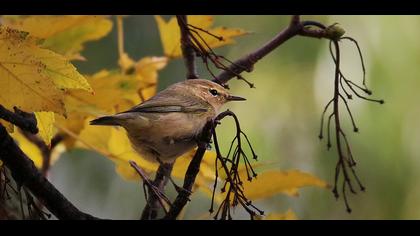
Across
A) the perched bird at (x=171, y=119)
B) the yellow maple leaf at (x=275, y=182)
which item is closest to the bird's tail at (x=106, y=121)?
the perched bird at (x=171, y=119)

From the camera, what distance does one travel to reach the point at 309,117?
10.3 feet

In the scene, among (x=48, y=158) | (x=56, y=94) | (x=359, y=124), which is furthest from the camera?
(x=359, y=124)

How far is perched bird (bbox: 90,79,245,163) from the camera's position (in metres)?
1.08

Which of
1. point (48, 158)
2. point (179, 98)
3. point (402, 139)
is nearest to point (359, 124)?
point (402, 139)

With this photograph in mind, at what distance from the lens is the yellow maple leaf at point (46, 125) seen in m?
0.71

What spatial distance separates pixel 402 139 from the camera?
261cm

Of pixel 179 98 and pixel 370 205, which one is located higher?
pixel 179 98

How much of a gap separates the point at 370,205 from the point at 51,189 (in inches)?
100

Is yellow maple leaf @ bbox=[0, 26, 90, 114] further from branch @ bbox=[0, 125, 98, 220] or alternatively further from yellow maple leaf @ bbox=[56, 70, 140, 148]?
yellow maple leaf @ bbox=[56, 70, 140, 148]

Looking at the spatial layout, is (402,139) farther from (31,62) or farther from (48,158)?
(31,62)

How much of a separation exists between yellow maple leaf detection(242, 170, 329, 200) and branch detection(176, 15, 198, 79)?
0.20m

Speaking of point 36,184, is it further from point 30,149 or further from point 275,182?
point 30,149

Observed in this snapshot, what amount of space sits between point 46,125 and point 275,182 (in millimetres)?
362

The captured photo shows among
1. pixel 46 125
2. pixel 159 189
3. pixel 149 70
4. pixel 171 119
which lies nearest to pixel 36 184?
pixel 46 125
